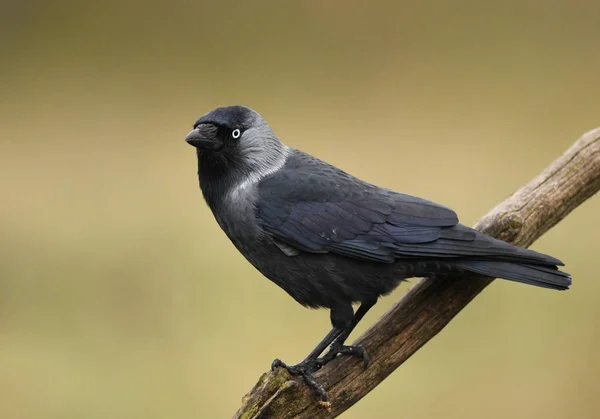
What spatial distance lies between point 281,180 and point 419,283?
68cm

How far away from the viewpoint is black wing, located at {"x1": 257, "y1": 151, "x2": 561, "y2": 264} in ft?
8.93

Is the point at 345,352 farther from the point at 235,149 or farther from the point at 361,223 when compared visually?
the point at 235,149

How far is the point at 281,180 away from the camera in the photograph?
9.59ft

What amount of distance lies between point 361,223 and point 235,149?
0.57 m

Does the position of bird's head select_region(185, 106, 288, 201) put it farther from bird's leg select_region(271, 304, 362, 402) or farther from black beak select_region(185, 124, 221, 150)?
bird's leg select_region(271, 304, 362, 402)

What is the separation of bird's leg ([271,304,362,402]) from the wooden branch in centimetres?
3

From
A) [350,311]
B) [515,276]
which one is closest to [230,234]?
[350,311]

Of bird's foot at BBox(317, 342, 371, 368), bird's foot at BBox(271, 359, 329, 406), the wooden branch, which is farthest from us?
bird's foot at BBox(317, 342, 371, 368)

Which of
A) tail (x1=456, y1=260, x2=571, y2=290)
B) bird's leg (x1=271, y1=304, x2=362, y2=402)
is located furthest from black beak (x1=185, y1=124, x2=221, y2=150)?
tail (x1=456, y1=260, x2=571, y2=290)

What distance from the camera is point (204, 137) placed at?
2820 mm

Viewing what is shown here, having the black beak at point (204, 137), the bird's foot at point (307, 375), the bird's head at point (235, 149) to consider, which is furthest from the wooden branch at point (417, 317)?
the black beak at point (204, 137)

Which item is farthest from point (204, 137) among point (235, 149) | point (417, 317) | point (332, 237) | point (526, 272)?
point (526, 272)

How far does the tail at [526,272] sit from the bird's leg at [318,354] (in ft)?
1.55

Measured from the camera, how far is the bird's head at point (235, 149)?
2.88 meters
